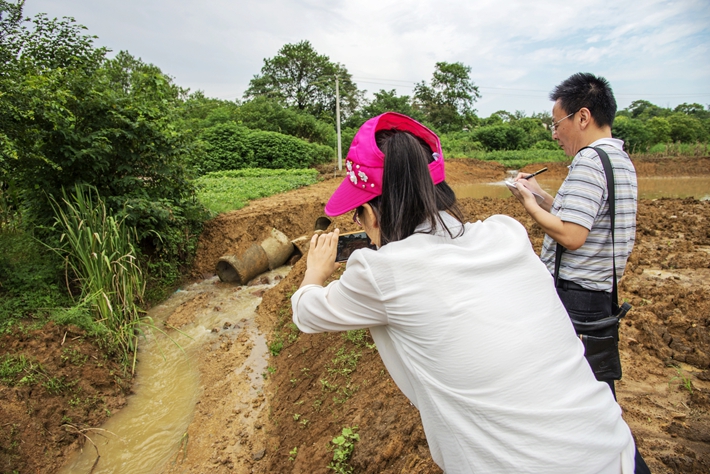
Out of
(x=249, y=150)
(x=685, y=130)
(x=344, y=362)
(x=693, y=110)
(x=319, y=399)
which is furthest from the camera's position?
(x=693, y=110)

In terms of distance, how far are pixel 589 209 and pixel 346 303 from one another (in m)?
1.29

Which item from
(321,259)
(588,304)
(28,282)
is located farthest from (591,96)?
(28,282)

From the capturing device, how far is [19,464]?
3.44 metres

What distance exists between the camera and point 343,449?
9.34ft

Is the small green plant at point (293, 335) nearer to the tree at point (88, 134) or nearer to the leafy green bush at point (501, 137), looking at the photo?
the tree at point (88, 134)

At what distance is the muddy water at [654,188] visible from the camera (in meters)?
16.2

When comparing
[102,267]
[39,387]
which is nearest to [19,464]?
[39,387]

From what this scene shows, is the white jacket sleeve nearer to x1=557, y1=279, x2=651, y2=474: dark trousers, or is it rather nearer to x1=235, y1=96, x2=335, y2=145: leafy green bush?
x1=557, y1=279, x2=651, y2=474: dark trousers

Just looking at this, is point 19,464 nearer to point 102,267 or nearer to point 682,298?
point 102,267

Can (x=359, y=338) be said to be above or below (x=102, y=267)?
below

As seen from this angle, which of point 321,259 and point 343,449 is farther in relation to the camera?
point 343,449

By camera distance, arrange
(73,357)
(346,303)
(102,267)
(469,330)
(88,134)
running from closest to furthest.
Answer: (469,330), (346,303), (73,357), (102,267), (88,134)

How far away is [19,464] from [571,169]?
180 inches

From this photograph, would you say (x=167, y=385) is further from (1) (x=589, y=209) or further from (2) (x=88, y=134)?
(1) (x=589, y=209)
